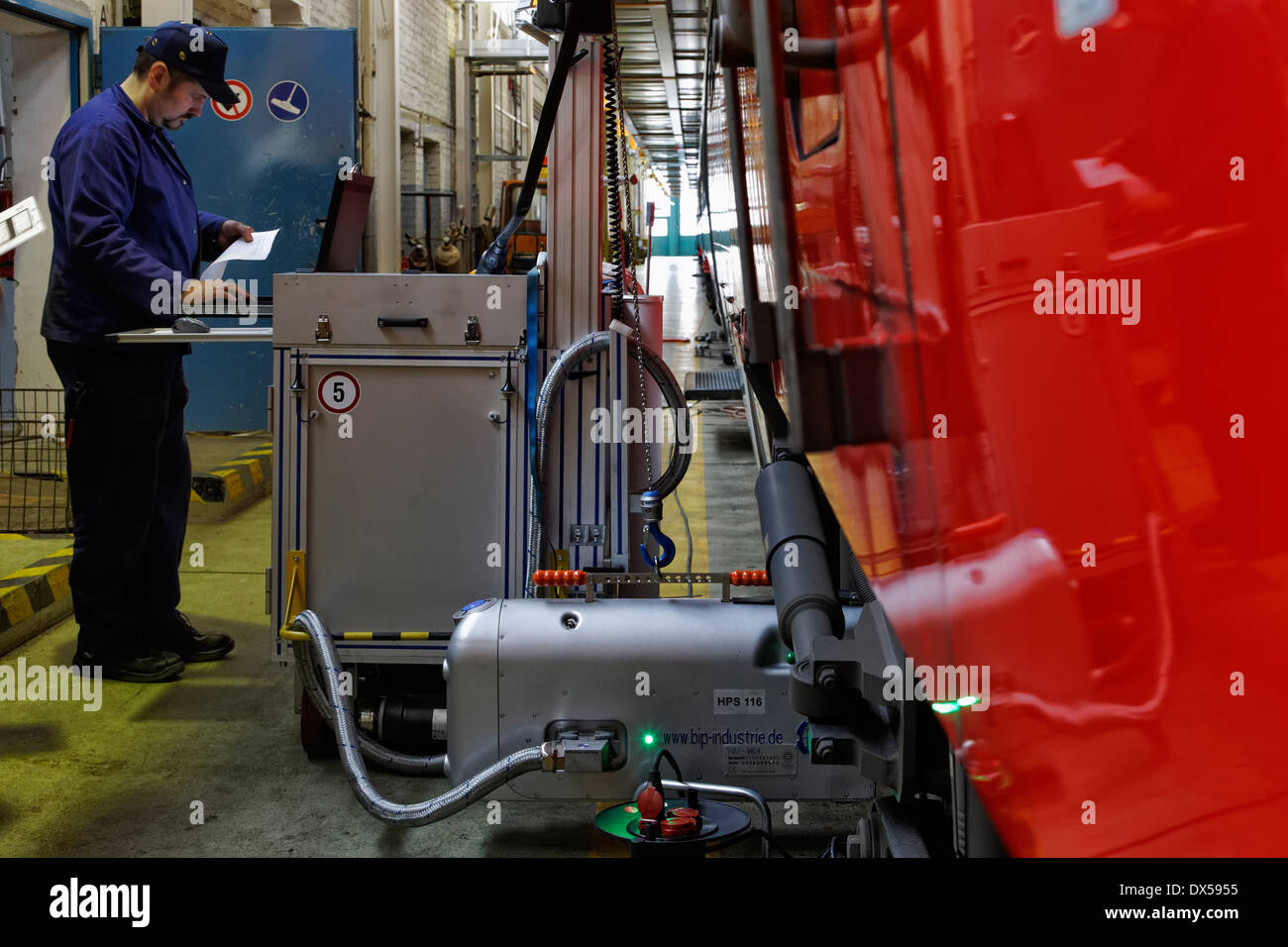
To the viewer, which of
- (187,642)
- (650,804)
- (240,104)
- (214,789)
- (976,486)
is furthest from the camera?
(240,104)

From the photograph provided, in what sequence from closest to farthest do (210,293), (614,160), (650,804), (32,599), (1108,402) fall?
(1108,402)
(650,804)
(614,160)
(210,293)
(32,599)

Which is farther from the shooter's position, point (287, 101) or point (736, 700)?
point (287, 101)

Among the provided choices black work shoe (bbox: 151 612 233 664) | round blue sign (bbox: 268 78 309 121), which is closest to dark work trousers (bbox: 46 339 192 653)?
black work shoe (bbox: 151 612 233 664)

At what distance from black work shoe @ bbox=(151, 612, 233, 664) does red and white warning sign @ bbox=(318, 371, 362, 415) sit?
4.72 feet

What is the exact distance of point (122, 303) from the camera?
3.84 metres

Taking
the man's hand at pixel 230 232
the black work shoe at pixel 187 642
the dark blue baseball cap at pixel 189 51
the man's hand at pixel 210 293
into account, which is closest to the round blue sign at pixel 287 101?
the man's hand at pixel 230 232

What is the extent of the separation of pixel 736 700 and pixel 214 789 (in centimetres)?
149

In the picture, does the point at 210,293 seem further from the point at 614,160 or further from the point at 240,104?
the point at 240,104

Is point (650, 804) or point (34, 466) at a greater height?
point (34, 466)

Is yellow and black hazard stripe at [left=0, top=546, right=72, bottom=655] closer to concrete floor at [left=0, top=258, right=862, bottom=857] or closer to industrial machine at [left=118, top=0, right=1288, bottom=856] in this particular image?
concrete floor at [left=0, top=258, right=862, bottom=857]

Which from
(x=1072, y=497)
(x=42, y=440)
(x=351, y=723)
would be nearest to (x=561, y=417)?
(x=351, y=723)

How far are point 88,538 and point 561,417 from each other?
5.38ft

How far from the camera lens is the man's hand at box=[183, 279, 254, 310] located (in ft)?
12.0

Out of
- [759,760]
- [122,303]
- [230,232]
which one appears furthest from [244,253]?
[759,760]
